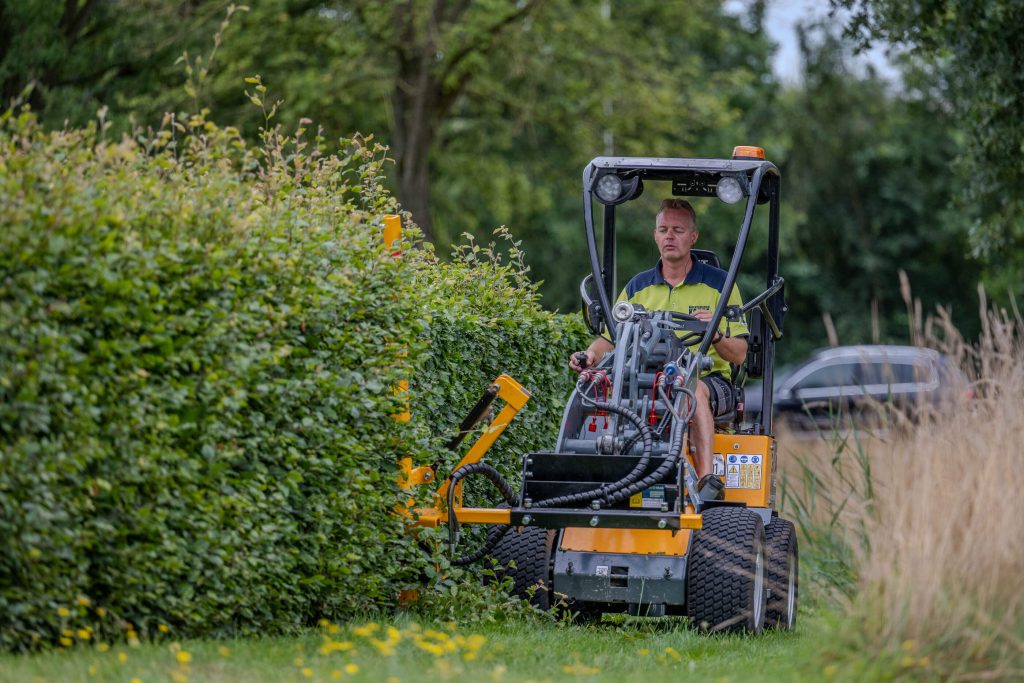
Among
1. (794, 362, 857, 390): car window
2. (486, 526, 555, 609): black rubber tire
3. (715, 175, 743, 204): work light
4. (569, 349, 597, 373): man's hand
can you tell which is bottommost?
(486, 526, 555, 609): black rubber tire

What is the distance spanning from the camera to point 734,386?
8078mm

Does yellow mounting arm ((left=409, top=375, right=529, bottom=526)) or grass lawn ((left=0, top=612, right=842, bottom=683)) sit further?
yellow mounting arm ((left=409, top=375, right=529, bottom=526))

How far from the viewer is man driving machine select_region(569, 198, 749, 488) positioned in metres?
7.68

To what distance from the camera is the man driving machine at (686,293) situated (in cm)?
768

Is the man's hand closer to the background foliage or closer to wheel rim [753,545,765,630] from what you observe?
wheel rim [753,545,765,630]

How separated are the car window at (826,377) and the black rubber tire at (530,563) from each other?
48.1 ft

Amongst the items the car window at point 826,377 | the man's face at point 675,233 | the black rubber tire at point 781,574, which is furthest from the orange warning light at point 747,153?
the car window at point 826,377

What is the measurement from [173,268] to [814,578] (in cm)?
373

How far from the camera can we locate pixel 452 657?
5871 millimetres

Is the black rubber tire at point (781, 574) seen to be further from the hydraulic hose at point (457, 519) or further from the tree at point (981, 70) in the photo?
the tree at point (981, 70)

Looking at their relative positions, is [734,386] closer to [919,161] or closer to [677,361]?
[677,361]

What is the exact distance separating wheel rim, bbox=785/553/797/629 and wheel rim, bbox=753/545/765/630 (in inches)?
10.9

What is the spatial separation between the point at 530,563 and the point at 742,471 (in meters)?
1.35

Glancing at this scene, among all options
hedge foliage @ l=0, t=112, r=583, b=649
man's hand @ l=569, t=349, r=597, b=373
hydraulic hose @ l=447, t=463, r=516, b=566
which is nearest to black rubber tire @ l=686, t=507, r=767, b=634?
hydraulic hose @ l=447, t=463, r=516, b=566
